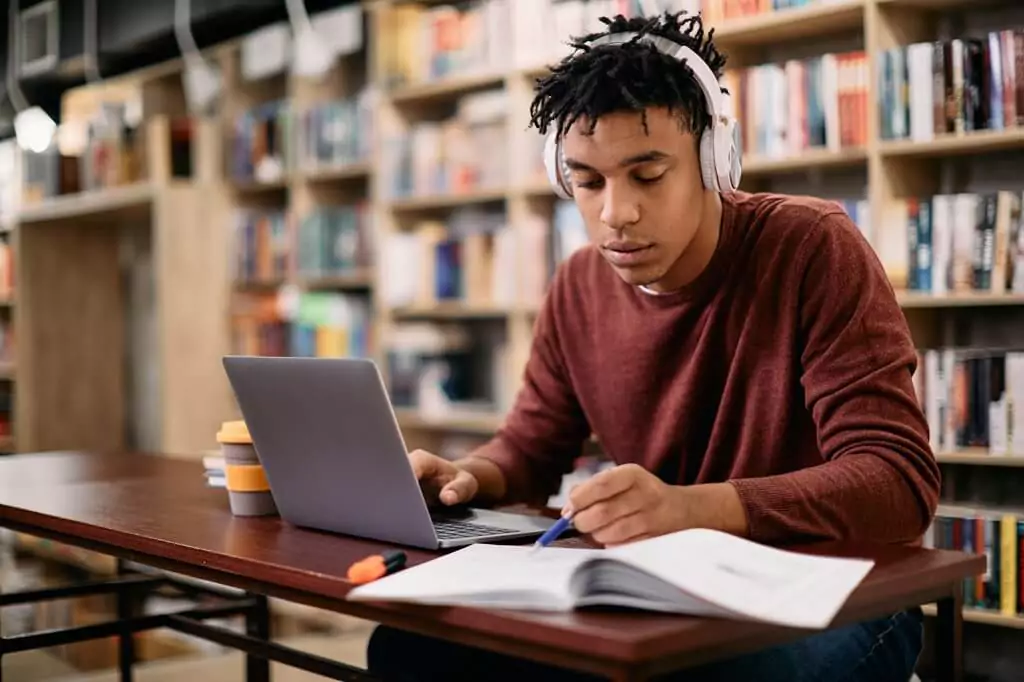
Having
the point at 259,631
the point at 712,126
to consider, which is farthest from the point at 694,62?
the point at 259,631

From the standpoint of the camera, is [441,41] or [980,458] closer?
[980,458]

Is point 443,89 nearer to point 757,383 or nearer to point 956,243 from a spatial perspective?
point 956,243

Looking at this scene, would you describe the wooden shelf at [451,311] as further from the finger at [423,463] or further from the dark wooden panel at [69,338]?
the dark wooden panel at [69,338]

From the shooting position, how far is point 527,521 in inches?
59.7

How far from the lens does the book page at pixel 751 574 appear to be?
38.5 inches

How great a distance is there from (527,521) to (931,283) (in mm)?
→ 1702

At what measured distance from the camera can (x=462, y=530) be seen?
144 cm

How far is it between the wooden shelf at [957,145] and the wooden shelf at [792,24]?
1.15 feet

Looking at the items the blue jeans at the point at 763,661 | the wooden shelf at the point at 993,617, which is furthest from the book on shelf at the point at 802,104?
the blue jeans at the point at 763,661

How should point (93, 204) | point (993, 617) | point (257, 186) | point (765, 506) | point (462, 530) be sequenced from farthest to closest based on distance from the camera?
1. point (93, 204)
2. point (257, 186)
3. point (993, 617)
4. point (462, 530)
5. point (765, 506)

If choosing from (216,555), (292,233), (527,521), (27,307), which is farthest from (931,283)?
(27,307)

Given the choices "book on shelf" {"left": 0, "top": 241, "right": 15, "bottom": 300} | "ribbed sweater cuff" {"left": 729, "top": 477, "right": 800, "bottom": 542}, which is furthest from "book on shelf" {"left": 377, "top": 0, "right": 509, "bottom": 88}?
"book on shelf" {"left": 0, "top": 241, "right": 15, "bottom": 300}

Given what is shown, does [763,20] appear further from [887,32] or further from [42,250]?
[42,250]

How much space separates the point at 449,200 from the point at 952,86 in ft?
5.52
